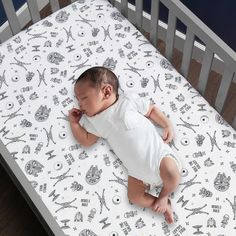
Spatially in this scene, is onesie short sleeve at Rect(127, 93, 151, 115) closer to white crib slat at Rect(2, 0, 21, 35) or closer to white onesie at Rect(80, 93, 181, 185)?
white onesie at Rect(80, 93, 181, 185)

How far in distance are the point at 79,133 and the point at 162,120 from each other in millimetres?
259

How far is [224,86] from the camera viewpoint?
146cm

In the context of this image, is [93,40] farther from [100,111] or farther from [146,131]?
[146,131]

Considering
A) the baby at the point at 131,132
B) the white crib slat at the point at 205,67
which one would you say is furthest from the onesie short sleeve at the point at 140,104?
the white crib slat at the point at 205,67

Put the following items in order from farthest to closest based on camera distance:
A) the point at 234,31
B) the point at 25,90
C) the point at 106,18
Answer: the point at 234,31 → the point at 106,18 → the point at 25,90

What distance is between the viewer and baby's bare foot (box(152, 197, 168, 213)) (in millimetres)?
1328

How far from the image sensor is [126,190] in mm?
1402

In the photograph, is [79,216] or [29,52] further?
[29,52]

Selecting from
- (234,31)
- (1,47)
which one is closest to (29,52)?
(1,47)

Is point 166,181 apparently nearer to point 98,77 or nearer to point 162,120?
point 162,120

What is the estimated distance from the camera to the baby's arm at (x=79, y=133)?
57.2 inches

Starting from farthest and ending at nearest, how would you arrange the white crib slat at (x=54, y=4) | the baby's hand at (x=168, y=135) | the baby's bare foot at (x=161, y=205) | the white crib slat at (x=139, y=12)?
the white crib slat at (x=54, y=4) < the white crib slat at (x=139, y=12) < the baby's hand at (x=168, y=135) < the baby's bare foot at (x=161, y=205)

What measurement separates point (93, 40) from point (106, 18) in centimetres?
10

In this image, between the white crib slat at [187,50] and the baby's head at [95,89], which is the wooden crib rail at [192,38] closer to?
the white crib slat at [187,50]
